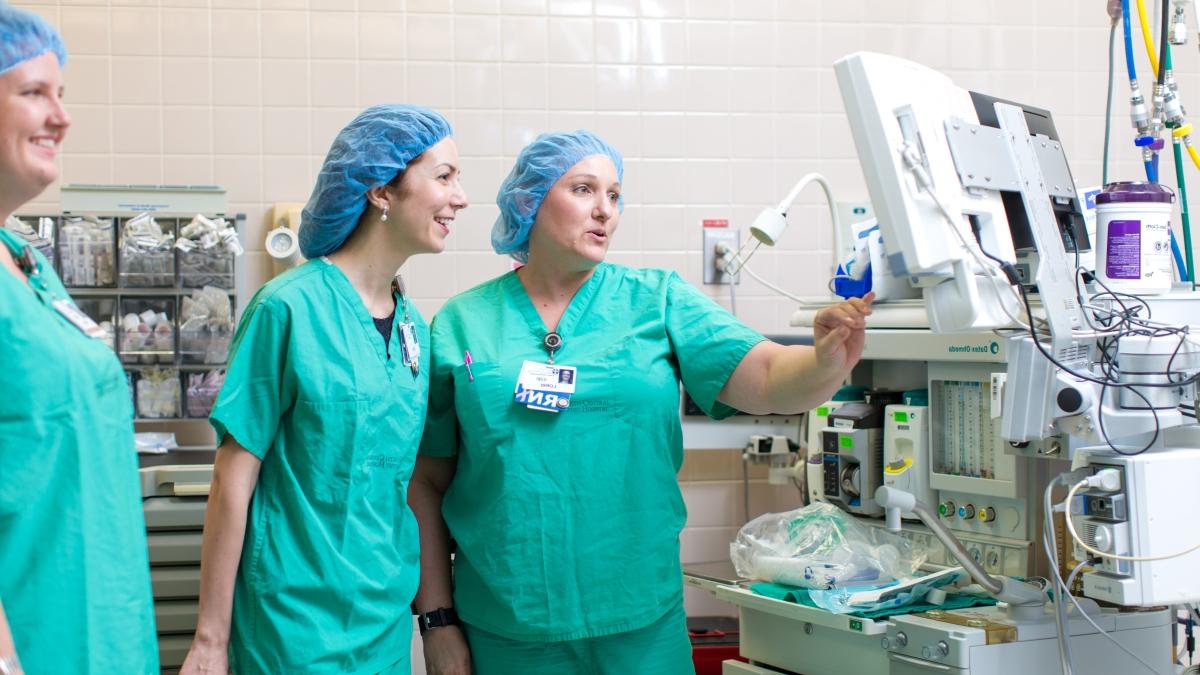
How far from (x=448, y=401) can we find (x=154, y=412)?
136cm

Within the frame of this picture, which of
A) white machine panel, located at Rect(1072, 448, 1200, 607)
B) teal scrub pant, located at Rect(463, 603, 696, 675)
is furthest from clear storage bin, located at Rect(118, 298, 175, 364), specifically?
white machine panel, located at Rect(1072, 448, 1200, 607)

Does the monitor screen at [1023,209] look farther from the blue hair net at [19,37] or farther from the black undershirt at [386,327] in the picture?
the blue hair net at [19,37]

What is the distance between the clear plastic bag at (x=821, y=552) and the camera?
2.15 metres

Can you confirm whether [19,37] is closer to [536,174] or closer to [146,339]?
[536,174]

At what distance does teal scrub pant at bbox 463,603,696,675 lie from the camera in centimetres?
193

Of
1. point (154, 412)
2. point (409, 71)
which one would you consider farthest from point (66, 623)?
point (409, 71)

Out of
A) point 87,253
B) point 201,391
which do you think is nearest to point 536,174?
point 201,391

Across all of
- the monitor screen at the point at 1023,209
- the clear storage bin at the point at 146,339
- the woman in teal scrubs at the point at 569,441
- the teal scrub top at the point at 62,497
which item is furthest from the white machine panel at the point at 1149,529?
the clear storage bin at the point at 146,339

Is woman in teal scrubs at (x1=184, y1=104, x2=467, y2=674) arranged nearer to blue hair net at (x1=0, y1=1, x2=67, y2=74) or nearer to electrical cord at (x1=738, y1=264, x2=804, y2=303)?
blue hair net at (x1=0, y1=1, x2=67, y2=74)

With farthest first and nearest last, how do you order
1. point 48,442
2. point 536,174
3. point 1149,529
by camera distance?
point 536,174
point 1149,529
point 48,442

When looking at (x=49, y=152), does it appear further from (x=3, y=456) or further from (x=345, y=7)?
(x=345, y=7)

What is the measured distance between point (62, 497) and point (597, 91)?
2.28m

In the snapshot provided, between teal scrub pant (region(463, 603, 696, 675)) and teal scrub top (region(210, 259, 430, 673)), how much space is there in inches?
9.7

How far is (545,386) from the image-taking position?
6.32 feet
